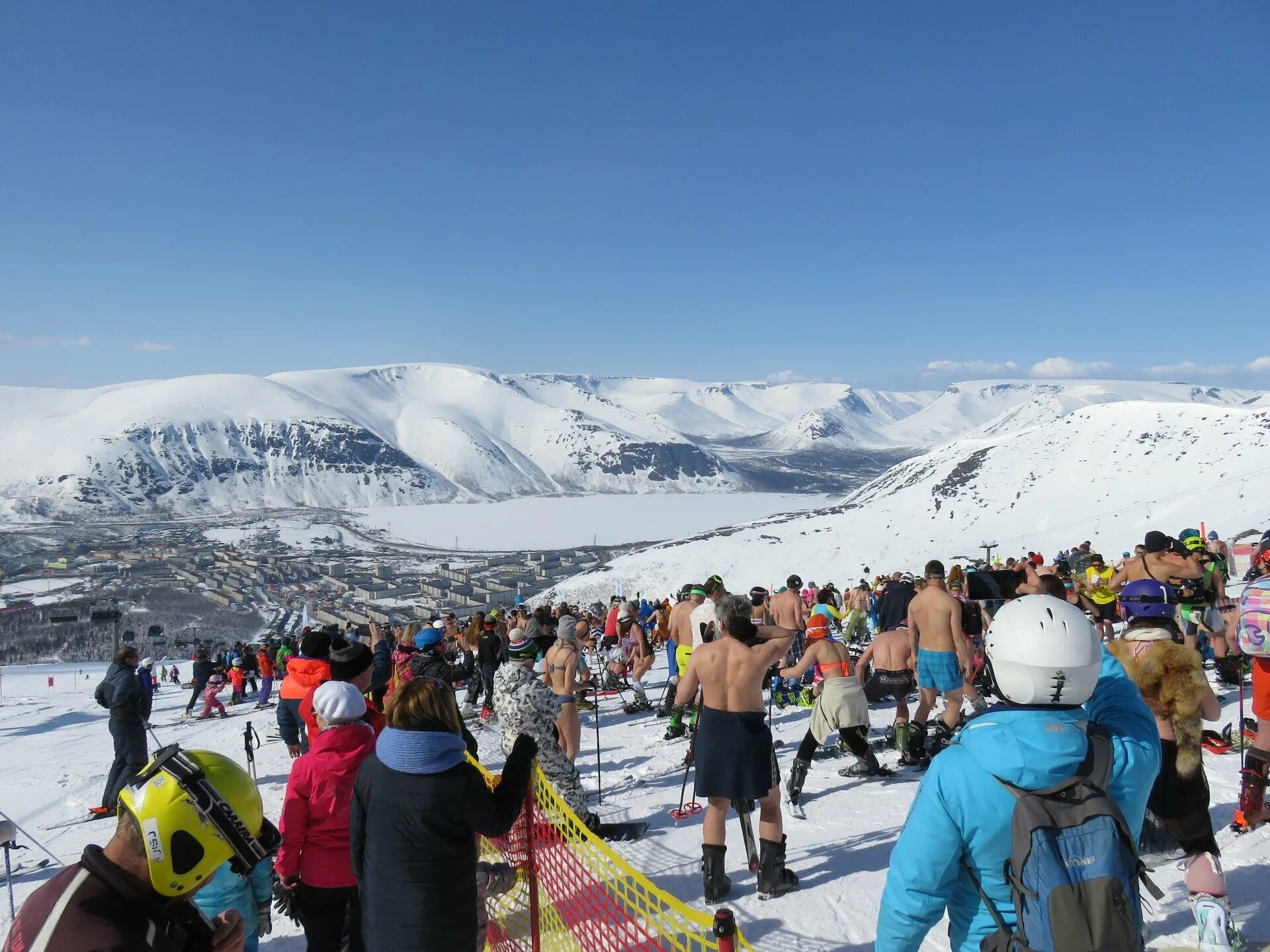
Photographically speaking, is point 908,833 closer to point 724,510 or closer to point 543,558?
point 543,558

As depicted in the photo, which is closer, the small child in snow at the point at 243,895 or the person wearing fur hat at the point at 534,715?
the small child in snow at the point at 243,895

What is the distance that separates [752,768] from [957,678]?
10.5 ft

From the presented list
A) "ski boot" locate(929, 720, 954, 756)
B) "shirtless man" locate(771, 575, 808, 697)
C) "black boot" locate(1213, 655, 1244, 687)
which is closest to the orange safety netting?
"ski boot" locate(929, 720, 954, 756)

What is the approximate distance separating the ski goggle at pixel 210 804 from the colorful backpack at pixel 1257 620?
5.42 meters

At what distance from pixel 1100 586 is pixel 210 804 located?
10882mm

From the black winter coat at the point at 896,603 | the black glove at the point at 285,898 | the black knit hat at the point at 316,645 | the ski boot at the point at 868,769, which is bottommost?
the ski boot at the point at 868,769

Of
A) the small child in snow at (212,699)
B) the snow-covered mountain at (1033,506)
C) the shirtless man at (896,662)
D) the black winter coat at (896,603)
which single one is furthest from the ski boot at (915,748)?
Answer: the snow-covered mountain at (1033,506)

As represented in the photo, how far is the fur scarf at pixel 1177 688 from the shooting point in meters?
3.44

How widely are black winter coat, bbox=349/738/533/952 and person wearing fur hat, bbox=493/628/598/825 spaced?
110 inches

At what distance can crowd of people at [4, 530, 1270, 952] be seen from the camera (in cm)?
166

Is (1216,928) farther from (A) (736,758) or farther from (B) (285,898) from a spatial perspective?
(B) (285,898)

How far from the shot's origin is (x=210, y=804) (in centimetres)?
172

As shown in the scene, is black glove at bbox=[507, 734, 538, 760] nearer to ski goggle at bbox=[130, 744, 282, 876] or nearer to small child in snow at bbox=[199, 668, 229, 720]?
ski goggle at bbox=[130, 744, 282, 876]

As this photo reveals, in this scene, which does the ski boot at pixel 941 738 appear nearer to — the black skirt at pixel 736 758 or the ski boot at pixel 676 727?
the ski boot at pixel 676 727
